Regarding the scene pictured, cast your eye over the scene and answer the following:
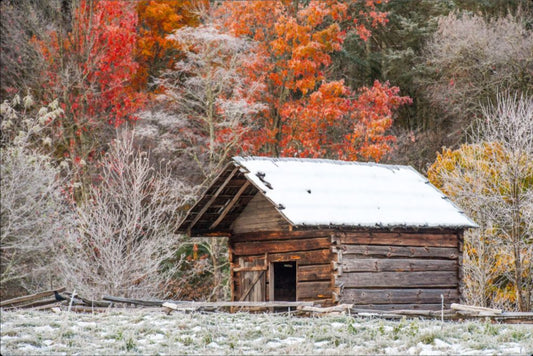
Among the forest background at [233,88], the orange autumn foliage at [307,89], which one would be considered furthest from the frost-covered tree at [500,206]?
the orange autumn foliage at [307,89]

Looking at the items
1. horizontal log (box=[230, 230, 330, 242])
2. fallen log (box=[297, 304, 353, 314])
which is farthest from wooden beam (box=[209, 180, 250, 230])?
fallen log (box=[297, 304, 353, 314])

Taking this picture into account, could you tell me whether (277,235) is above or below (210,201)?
below

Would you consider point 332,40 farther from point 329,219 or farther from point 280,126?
point 329,219

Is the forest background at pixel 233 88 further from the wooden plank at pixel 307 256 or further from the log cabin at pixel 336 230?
the wooden plank at pixel 307 256

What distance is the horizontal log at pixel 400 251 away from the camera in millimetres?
18250

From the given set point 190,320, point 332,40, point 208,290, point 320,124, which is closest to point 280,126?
point 320,124

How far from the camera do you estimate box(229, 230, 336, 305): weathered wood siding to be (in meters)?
18.2

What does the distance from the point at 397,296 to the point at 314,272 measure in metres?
2.35

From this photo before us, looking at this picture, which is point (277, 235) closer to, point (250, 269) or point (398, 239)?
point (250, 269)

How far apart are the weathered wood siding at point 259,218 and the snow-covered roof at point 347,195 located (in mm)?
1143

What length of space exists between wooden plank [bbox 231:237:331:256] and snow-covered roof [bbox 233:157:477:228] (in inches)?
36.1

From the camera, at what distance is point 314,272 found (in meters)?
18.4

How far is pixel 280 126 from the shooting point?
3316 cm

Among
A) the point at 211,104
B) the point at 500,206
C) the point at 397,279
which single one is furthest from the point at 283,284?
the point at 211,104
